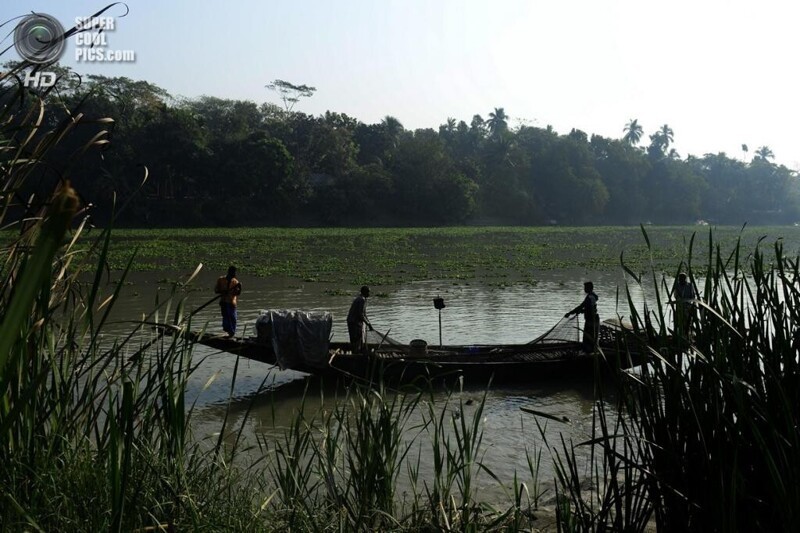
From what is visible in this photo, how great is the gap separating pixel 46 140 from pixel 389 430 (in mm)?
2159

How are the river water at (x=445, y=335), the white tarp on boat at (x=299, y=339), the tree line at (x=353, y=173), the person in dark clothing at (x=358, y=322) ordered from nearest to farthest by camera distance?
1. the river water at (x=445, y=335)
2. the white tarp on boat at (x=299, y=339)
3. the person in dark clothing at (x=358, y=322)
4. the tree line at (x=353, y=173)

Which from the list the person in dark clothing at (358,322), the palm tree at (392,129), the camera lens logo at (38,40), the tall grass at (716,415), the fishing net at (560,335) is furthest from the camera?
the palm tree at (392,129)

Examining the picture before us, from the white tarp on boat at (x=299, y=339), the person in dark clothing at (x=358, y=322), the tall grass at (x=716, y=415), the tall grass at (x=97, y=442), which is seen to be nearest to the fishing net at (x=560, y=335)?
the person in dark clothing at (x=358, y=322)

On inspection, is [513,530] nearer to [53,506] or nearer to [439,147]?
[53,506]

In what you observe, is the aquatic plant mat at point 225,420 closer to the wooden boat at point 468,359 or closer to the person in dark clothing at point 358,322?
the wooden boat at point 468,359

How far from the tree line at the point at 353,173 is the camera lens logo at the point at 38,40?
82.1ft

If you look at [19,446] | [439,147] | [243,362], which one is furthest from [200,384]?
[439,147]

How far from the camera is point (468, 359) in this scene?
34.5 ft

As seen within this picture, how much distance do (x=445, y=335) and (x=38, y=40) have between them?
12436mm

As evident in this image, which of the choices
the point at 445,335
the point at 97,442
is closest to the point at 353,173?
the point at 445,335

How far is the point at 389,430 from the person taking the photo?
390 cm

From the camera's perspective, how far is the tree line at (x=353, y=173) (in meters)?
44.6

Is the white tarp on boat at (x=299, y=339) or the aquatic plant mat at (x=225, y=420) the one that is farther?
the white tarp on boat at (x=299, y=339)

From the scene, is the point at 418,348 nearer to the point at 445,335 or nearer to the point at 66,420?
the point at 445,335
